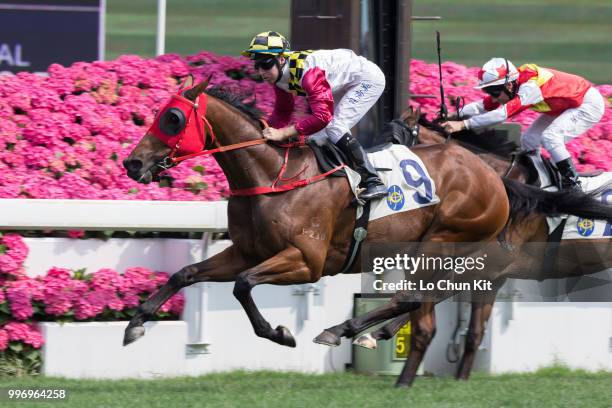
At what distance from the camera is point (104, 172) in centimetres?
759

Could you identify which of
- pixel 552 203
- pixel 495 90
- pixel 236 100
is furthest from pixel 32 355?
pixel 495 90

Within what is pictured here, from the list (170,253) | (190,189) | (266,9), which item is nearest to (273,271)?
(170,253)

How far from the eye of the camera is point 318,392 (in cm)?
626

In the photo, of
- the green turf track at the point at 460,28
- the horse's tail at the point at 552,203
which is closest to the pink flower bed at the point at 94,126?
the horse's tail at the point at 552,203

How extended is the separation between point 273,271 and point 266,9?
14.7m

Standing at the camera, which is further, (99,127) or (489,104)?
(489,104)

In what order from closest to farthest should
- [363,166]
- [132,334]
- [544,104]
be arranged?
[132,334] → [363,166] → [544,104]

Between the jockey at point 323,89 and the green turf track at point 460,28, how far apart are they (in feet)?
37.4

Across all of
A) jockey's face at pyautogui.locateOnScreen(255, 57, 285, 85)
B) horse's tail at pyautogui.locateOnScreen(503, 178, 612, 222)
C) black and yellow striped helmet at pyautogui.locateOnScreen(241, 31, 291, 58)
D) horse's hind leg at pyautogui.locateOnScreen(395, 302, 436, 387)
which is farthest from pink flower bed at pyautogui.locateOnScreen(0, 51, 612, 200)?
horse's tail at pyautogui.locateOnScreen(503, 178, 612, 222)

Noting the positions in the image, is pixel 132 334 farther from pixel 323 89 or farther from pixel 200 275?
pixel 323 89

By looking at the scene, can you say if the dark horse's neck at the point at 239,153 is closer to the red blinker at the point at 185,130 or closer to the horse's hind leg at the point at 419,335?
the red blinker at the point at 185,130

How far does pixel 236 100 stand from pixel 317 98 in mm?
496

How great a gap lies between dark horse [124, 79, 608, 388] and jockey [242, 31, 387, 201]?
16cm

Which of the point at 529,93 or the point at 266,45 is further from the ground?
the point at 266,45
